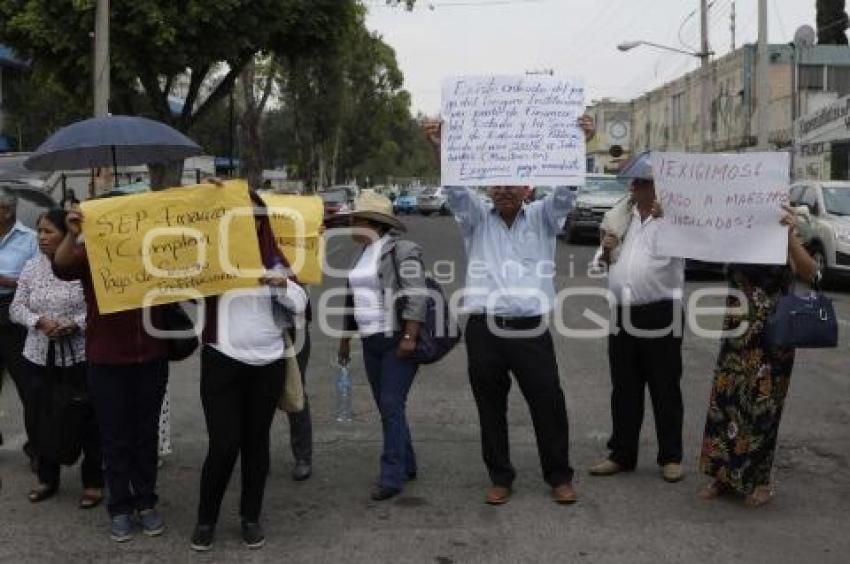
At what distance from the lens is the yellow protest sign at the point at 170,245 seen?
4.70m

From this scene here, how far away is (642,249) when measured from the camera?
18.5ft

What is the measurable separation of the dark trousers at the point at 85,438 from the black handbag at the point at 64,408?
1.1 inches

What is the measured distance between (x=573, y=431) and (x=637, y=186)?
196 cm

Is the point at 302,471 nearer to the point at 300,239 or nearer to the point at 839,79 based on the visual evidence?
the point at 300,239

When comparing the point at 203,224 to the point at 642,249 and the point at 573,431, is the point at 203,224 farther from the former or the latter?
the point at 573,431

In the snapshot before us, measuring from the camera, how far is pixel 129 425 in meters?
4.94

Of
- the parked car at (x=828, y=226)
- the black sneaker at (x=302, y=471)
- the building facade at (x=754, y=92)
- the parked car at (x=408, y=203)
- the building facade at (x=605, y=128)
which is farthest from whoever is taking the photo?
the building facade at (x=605, y=128)

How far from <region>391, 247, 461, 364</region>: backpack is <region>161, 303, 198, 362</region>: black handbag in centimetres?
107

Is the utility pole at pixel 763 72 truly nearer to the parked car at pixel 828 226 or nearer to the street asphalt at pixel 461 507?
the parked car at pixel 828 226

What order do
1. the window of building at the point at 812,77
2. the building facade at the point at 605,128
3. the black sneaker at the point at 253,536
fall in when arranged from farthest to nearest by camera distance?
the building facade at the point at 605,128 < the window of building at the point at 812,77 < the black sneaker at the point at 253,536

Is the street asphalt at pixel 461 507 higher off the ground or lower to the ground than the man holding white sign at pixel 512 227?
lower

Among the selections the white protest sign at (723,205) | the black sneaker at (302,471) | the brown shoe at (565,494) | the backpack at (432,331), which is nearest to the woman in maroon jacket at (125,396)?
the black sneaker at (302,471)

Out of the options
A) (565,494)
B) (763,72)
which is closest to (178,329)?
(565,494)

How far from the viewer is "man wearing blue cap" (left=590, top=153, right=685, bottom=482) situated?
18.4ft
